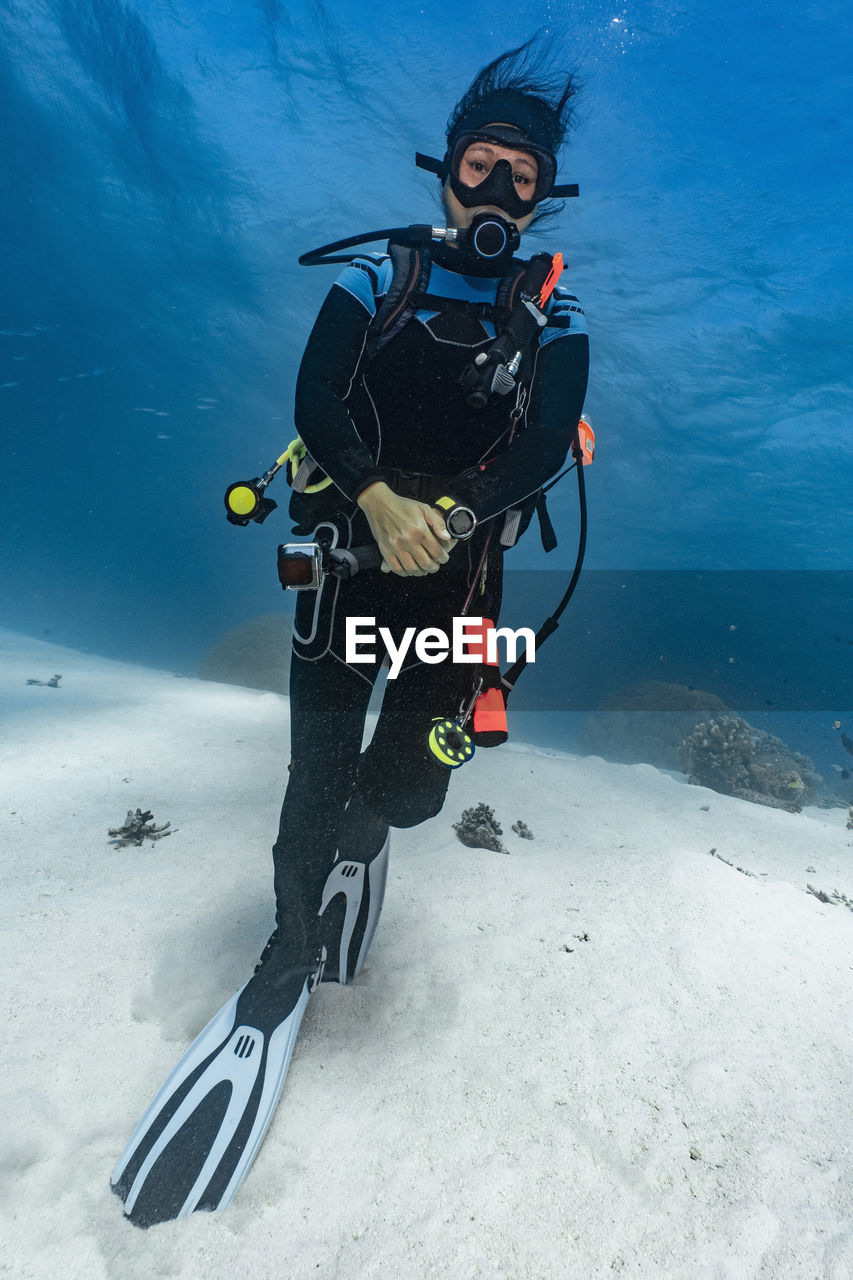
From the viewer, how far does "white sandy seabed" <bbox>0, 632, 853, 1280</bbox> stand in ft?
5.41

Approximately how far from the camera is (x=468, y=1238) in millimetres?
1662

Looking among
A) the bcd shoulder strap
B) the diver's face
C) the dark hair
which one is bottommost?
the bcd shoulder strap

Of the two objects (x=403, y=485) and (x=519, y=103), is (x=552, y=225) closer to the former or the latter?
(x=519, y=103)

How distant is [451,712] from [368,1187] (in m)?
1.69

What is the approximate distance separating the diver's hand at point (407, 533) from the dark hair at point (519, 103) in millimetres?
2107

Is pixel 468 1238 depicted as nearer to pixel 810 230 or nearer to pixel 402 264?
pixel 402 264

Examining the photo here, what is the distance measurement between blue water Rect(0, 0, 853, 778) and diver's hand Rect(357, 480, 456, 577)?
51.9 feet

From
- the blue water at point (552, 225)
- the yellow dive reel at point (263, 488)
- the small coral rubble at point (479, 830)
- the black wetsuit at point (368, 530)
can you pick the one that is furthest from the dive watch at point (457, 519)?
the blue water at point (552, 225)

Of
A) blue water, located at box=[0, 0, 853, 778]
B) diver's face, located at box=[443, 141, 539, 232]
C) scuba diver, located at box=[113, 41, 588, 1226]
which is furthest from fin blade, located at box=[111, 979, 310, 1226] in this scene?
blue water, located at box=[0, 0, 853, 778]

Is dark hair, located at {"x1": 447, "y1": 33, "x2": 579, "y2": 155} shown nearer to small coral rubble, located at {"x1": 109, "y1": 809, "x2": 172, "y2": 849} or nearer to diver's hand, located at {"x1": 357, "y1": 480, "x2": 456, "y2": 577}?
diver's hand, located at {"x1": 357, "y1": 480, "x2": 456, "y2": 577}

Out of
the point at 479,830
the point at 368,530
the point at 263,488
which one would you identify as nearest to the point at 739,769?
the point at 479,830

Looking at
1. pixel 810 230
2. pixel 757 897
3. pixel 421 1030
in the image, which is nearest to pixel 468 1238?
pixel 421 1030

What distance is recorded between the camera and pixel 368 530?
8.02ft

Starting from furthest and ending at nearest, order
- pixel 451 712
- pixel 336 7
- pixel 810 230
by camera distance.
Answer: pixel 810 230
pixel 336 7
pixel 451 712
